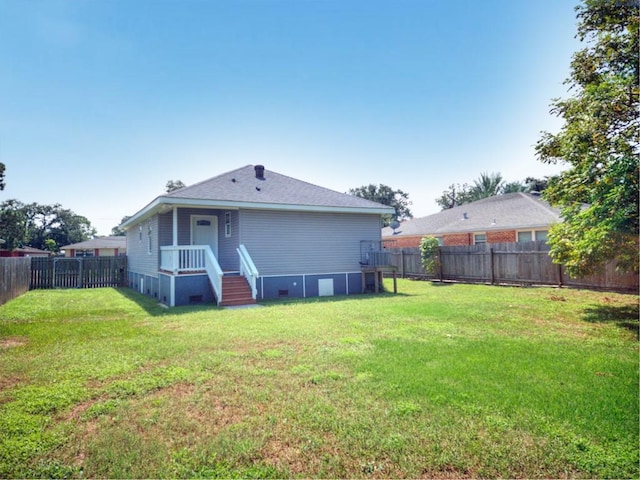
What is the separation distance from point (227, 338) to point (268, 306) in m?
3.98

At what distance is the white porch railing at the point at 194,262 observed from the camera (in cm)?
1073

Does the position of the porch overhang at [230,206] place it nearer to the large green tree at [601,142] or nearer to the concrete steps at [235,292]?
the concrete steps at [235,292]

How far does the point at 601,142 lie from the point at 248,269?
9.63m

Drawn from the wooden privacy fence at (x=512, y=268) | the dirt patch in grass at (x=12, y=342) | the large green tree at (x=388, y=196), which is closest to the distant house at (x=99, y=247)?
the wooden privacy fence at (x=512, y=268)

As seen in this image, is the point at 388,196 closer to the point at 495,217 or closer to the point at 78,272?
the point at 495,217

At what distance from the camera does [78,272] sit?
17.8 meters

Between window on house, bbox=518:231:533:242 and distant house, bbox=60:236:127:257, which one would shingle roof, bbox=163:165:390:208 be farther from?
distant house, bbox=60:236:127:257

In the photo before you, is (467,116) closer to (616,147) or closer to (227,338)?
(616,147)

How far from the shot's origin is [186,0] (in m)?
7.86

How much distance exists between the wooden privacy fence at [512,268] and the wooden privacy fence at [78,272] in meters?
14.9

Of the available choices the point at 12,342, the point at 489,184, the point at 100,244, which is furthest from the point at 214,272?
the point at 489,184

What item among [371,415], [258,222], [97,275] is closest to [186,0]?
[258,222]

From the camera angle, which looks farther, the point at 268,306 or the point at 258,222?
the point at 258,222

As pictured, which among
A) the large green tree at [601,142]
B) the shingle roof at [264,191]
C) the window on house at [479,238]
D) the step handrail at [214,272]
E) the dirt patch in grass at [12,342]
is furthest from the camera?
the window on house at [479,238]
